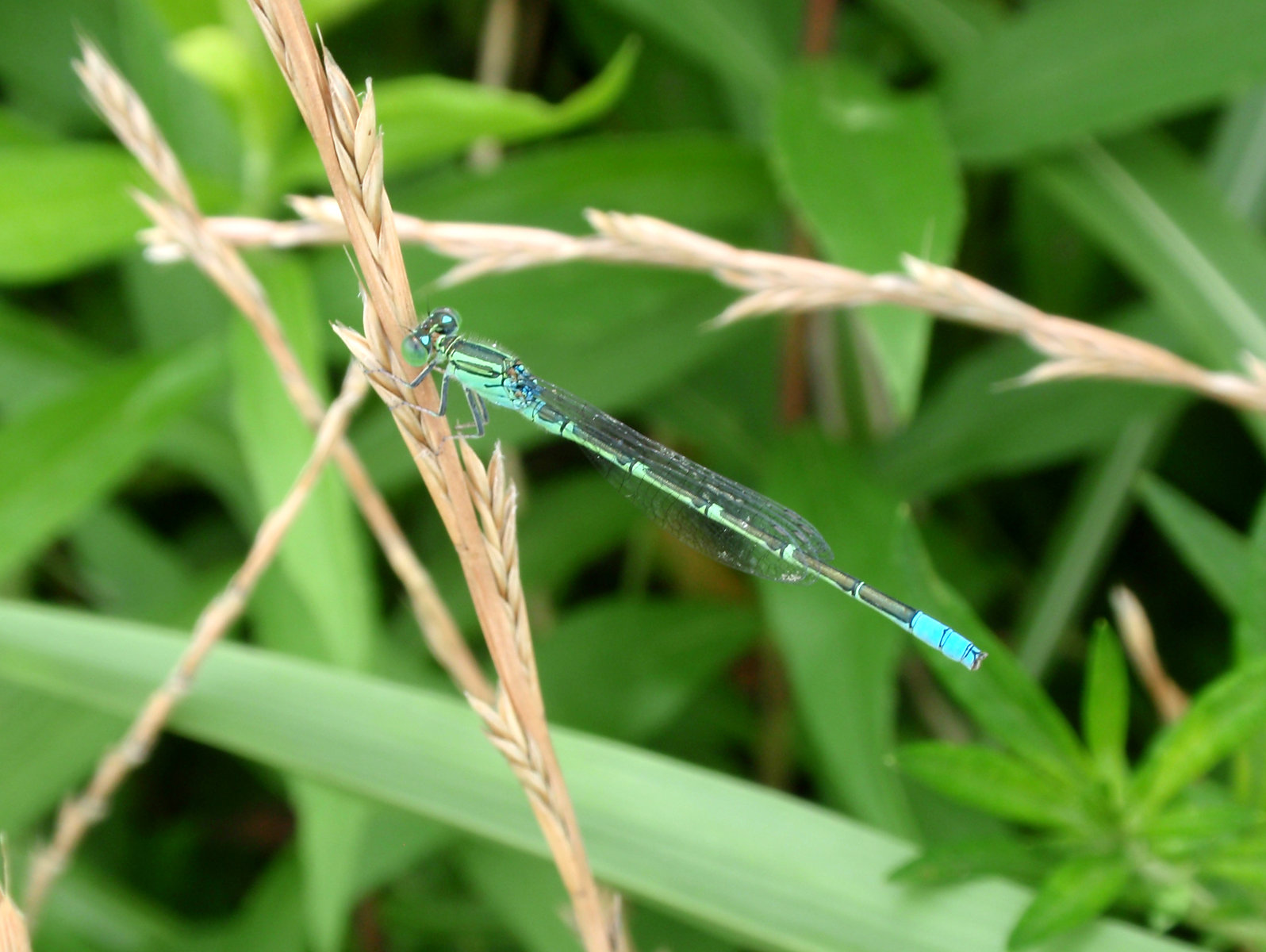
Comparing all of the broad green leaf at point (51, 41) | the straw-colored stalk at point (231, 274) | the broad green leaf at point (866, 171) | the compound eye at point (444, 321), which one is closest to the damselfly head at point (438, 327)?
the compound eye at point (444, 321)

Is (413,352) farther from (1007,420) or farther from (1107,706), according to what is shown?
(1007,420)

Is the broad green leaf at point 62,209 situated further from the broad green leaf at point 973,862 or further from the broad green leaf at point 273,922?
the broad green leaf at point 973,862

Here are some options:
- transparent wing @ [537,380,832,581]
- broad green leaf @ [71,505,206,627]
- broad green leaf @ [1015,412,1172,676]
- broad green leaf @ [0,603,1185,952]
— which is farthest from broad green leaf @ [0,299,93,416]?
broad green leaf @ [1015,412,1172,676]

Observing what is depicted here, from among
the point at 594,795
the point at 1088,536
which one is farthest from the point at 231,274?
the point at 1088,536

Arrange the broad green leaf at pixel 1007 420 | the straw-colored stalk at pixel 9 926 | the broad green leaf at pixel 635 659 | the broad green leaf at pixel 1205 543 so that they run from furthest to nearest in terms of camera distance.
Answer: the broad green leaf at pixel 1007 420 → the broad green leaf at pixel 635 659 → the broad green leaf at pixel 1205 543 → the straw-colored stalk at pixel 9 926

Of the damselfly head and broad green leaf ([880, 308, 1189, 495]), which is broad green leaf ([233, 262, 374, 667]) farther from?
broad green leaf ([880, 308, 1189, 495])

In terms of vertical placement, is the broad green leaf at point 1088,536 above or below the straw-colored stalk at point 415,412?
above
